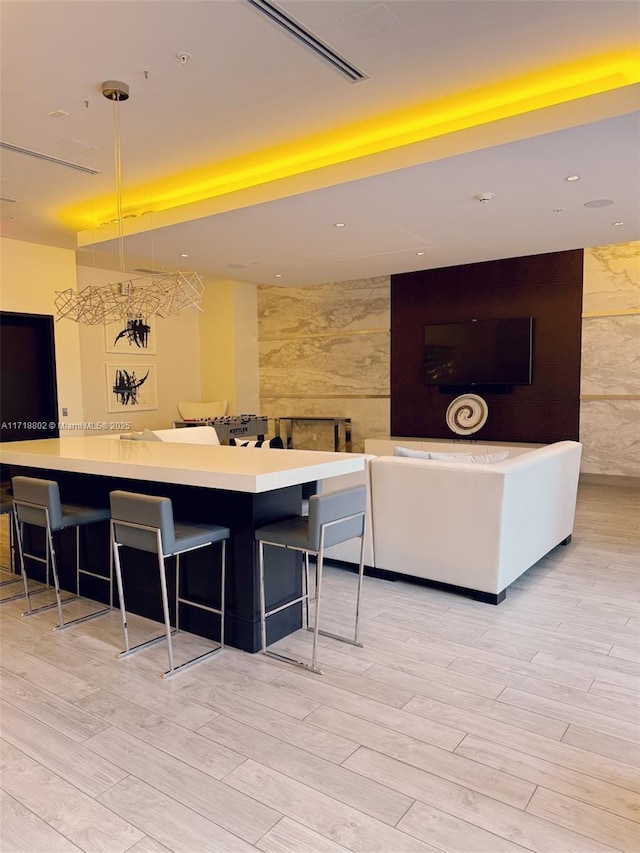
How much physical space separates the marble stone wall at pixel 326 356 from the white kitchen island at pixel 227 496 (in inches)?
221

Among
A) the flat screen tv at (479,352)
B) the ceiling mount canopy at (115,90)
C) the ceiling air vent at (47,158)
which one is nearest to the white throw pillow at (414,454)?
the ceiling mount canopy at (115,90)

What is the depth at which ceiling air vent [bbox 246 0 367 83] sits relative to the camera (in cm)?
277

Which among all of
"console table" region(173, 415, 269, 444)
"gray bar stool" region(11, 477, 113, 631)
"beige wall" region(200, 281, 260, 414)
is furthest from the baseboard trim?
"beige wall" region(200, 281, 260, 414)

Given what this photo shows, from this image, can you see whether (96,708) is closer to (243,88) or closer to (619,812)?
(619,812)

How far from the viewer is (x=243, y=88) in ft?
11.9

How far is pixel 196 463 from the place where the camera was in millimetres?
2945

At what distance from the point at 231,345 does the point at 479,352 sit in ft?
13.6

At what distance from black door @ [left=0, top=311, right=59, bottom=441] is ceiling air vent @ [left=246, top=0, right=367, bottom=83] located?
5282 mm

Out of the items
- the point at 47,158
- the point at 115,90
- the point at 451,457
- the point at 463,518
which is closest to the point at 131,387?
the point at 47,158

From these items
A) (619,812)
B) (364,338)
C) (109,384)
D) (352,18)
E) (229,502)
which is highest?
(352,18)

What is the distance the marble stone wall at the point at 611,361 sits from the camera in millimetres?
6945

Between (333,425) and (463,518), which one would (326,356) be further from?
(463,518)

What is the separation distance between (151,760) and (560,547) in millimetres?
3695

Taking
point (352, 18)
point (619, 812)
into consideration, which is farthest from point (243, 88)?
point (619, 812)
